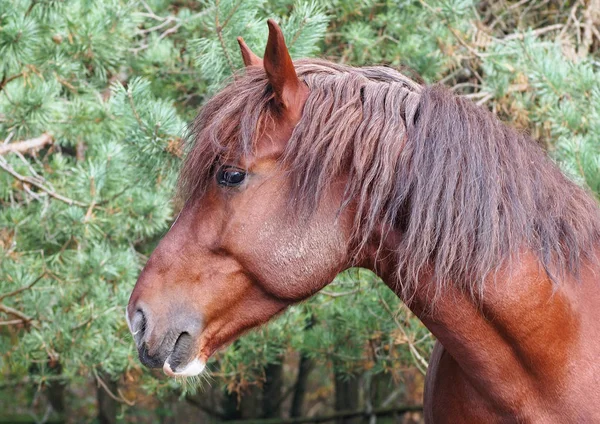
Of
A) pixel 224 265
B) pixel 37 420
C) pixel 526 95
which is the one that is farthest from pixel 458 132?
pixel 37 420

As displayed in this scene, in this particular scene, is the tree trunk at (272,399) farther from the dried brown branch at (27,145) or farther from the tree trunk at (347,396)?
the dried brown branch at (27,145)

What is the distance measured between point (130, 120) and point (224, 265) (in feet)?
3.80

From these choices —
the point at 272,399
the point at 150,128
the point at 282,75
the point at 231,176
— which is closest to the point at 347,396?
the point at 272,399

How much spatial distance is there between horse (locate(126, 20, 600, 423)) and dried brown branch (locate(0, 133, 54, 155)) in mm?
1603

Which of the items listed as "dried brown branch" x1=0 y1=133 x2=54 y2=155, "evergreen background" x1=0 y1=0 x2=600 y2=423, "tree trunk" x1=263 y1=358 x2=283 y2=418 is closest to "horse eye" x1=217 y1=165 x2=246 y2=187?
"evergreen background" x1=0 y1=0 x2=600 y2=423

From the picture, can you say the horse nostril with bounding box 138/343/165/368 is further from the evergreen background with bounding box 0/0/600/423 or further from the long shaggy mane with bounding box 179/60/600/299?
the evergreen background with bounding box 0/0/600/423

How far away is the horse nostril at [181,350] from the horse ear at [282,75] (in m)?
0.58

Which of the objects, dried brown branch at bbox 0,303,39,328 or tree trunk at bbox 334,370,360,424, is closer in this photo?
dried brown branch at bbox 0,303,39,328

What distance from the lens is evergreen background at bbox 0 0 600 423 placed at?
9.18 ft

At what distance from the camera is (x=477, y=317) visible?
1.79m

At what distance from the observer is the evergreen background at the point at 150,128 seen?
2799mm

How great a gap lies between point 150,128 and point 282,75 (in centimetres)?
107

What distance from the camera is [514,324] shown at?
5.81ft

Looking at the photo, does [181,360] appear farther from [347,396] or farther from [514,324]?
[347,396]
